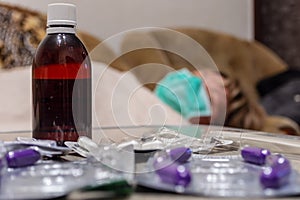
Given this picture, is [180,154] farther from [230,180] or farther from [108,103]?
[108,103]

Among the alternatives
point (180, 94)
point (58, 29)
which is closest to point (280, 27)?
point (180, 94)

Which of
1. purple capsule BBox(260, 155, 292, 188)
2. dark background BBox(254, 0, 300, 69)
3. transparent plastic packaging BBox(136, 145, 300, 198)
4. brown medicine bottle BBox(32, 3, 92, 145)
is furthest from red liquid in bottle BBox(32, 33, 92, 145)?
dark background BBox(254, 0, 300, 69)

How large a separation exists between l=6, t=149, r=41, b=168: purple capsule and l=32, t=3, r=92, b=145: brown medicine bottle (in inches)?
3.9

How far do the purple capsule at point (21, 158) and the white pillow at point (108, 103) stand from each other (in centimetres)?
36

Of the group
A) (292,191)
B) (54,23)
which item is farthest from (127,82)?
(292,191)

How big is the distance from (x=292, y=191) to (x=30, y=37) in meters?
1.17

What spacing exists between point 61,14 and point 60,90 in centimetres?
9

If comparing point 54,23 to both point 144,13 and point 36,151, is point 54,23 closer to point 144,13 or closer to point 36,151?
point 36,151

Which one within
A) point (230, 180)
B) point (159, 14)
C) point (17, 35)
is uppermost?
point (159, 14)

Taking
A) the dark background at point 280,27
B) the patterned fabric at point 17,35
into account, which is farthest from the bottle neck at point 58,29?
the dark background at point 280,27

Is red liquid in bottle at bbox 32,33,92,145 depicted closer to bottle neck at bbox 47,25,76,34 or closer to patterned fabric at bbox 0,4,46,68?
bottle neck at bbox 47,25,76,34

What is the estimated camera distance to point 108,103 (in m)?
0.94

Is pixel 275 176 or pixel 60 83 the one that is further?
pixel 60 83

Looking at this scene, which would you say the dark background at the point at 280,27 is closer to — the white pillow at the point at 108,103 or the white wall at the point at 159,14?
the white wall at the point at 159,14
